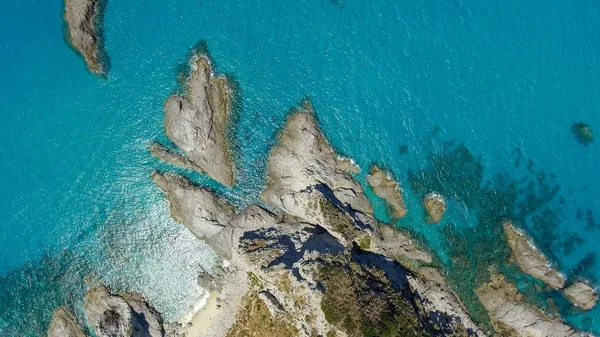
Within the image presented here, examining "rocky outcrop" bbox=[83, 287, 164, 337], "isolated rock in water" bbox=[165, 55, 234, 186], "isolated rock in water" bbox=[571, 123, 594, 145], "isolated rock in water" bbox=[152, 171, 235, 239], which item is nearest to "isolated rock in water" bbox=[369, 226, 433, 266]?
"isolated rock in water" bbox=[152, 171, 235, 239]

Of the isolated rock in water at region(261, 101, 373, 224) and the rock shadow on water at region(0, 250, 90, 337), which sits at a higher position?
the isolated rock in water at region(261, 101, 373, 224)

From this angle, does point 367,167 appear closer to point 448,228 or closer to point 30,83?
point 448,228

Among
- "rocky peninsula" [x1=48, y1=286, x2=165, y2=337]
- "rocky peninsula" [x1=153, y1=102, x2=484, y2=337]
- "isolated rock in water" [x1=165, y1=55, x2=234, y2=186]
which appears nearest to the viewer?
"rocky peninsula" [x1=153, y1=102, x2=484, y2=337]

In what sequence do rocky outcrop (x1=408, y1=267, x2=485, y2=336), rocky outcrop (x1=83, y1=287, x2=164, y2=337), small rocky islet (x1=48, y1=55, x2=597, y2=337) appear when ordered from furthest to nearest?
rocky outcrop (x1=83, y1=287, x2=164, y2=337), rocky outcrop (x1=408, y1=267, x2=485, y2=336), small rocky islet (x1=48, y1=55, x2=597, y2=337)

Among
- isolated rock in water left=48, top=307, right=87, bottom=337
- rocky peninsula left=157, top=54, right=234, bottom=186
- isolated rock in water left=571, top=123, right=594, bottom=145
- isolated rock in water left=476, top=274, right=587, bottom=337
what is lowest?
isolated rock in water left=48, top=307, right=87, bottom=337

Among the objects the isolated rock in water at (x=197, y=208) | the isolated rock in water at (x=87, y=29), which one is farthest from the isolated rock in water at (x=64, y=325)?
the isolated rock in water at (x=87, y=29)

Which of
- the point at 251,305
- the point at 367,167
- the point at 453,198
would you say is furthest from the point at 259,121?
the point at 453,198

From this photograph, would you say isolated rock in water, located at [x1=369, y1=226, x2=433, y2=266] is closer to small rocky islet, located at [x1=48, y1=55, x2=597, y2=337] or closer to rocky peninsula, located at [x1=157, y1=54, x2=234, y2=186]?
small rocky islet, located at [x1=48, y1=55, x2=597, y2=337]
